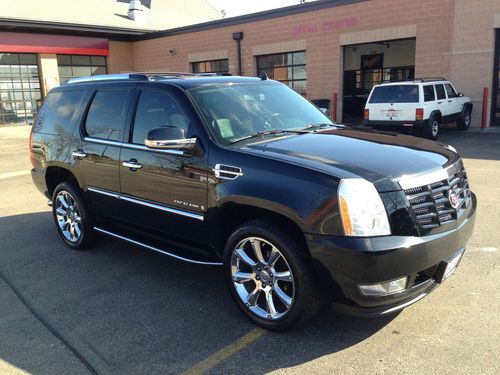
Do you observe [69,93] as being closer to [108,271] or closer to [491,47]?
[108,271]

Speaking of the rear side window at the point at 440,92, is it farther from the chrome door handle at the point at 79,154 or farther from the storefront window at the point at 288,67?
the chrome door handle at the point at 79,154

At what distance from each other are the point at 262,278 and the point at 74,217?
284cm

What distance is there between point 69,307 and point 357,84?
22.1 meters

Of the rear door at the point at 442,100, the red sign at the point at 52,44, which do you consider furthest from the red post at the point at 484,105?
the red sign at the point at 52,44

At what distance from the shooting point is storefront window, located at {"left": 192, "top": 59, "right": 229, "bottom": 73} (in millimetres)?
24469

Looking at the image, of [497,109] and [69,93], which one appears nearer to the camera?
[69,93]

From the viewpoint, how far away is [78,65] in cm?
2641

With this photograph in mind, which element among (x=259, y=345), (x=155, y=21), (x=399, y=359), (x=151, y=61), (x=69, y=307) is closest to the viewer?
(x=399, y=359)

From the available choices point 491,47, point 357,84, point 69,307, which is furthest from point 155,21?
point 69,307

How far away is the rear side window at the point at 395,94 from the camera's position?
13.8 metres

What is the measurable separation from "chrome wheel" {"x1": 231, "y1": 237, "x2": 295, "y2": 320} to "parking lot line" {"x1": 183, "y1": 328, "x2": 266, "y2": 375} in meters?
Result: 0.14

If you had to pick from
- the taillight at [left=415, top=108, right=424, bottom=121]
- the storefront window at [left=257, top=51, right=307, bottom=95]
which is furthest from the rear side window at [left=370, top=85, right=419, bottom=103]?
the storefront window at [left=257, top=51, right=307, bottom=95]

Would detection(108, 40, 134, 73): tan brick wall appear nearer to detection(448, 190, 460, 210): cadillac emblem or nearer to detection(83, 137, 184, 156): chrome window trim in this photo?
detection(83, 137, 184, 156): chrome window trim

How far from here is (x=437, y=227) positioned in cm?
312
